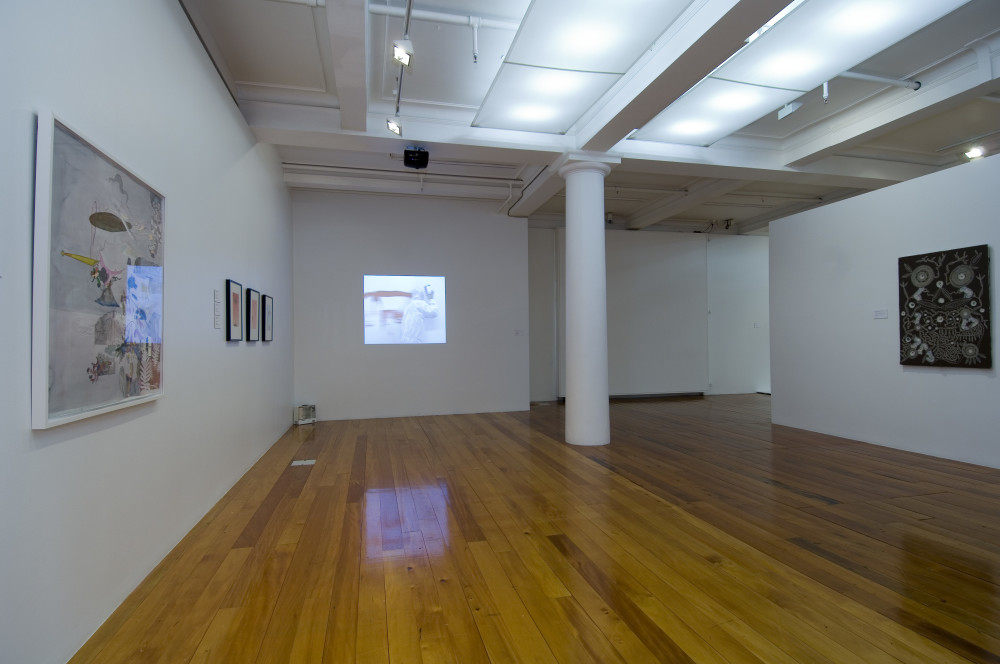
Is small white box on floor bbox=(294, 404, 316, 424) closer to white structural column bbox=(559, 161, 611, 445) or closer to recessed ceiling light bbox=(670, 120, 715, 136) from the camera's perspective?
white structural column bbox=(559, 161, 611, 445)

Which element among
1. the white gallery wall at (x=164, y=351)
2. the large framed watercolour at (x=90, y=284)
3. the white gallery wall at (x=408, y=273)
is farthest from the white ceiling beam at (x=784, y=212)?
→ the large framed watercolour at (x=90, y=284)

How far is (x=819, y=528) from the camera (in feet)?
10.2

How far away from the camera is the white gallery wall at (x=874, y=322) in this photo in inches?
185

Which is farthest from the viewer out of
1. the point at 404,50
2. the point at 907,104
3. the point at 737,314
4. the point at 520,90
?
the point at 737,314

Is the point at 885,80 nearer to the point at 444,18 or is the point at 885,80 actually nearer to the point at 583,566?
the point at 444,18

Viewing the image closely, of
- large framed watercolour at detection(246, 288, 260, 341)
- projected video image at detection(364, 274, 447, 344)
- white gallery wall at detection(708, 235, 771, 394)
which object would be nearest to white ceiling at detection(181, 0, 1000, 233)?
projected video image at detection(364, 274, 447, 344)

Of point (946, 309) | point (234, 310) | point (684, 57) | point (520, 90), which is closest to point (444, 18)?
point (520, 90)

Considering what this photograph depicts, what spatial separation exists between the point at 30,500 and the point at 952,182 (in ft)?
22.7

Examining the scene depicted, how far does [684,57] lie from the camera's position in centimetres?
368

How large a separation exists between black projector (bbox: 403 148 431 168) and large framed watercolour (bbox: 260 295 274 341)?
2.11 meters

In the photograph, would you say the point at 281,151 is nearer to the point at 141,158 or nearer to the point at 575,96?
the point at 575,96

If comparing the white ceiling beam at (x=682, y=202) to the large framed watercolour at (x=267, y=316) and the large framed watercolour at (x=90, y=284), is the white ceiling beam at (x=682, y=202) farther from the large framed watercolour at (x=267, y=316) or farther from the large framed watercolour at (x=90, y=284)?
the large framed watercolour at (x=90, y=284)

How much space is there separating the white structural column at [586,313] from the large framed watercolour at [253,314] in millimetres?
3227

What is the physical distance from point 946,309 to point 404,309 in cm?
643
